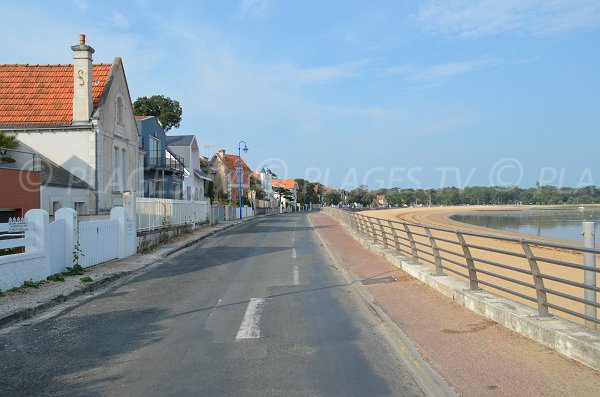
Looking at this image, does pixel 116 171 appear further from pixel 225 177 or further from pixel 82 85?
pixel 225 177

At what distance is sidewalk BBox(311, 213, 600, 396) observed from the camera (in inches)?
197

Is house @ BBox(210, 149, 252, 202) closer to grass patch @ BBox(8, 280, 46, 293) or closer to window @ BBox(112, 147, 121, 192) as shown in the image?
window @ BBox(112, 147, 121, 192)

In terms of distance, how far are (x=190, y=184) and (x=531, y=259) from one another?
4524 centimetres

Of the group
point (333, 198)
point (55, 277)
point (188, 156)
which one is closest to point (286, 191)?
point (333, 198)

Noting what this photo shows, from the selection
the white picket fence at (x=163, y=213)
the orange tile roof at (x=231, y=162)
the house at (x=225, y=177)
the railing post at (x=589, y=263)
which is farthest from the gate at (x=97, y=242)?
the orange tile roof at (x=231, y=162)

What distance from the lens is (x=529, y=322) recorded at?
657 centimetres

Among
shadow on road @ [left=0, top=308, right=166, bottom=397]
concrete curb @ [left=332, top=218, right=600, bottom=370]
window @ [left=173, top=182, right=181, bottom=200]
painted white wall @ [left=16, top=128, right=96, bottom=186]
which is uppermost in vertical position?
painted white wall @ [left=16, top=128, right=96, bottom=186]

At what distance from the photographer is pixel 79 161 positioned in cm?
2491

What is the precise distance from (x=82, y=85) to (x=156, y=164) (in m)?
13.7

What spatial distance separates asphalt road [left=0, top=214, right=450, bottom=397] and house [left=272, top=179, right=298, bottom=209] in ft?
355

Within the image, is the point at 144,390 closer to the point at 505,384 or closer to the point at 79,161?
Answer: the point at 505,384

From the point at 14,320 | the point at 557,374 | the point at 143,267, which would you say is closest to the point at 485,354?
the point at 557,374

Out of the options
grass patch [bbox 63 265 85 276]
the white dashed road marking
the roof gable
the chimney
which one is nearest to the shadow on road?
the white dashed road marking

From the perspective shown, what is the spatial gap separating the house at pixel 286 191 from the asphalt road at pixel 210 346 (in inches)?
4261
